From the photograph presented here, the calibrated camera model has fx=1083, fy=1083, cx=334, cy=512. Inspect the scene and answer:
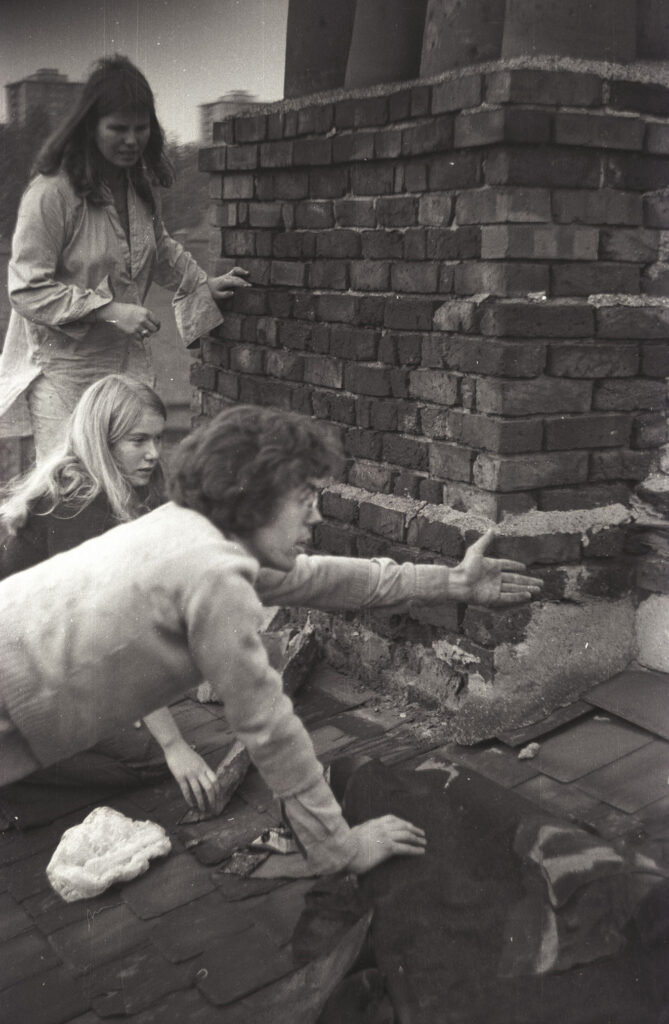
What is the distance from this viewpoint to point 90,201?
282cm

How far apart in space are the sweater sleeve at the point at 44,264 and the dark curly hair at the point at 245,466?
2.98 feet

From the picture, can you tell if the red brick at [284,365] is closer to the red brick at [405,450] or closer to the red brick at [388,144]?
the red brick at [405,450]

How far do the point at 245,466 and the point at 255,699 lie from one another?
0.44 m

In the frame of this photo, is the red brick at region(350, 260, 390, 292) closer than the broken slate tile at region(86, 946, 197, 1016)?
No

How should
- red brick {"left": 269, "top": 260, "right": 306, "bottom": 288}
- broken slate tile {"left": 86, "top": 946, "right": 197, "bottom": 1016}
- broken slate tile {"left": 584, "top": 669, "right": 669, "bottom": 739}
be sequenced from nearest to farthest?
1. broken slate tile {"left": 86, "top": 946, "right": 197, "bottom": 1016}
2. broken slate tile {"left": 584, "top": 669, "right": 669, "bottom": 739}
3. red brick {"left": 269, "top": 260, "right": 306, "bottom": 288}

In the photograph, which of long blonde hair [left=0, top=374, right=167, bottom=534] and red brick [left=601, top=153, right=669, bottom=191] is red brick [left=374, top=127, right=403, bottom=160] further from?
long blonde hair [left=0, top=374, right=167, bottom=534]

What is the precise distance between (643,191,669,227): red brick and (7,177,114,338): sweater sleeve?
4.76 feet

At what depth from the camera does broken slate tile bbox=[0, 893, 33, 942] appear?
2313mm

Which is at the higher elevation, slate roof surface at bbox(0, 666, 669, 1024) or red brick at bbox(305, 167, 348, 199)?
red brick at bbox(305, 167, 348, 199)

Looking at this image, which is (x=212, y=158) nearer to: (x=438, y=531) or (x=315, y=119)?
(x=315, y=119)

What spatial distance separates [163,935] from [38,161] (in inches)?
75.4

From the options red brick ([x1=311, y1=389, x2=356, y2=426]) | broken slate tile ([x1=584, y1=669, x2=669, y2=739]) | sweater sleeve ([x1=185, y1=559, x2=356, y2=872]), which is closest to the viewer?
sweater sleeve ([x1=185, y1=559, x2=356, y2=872])

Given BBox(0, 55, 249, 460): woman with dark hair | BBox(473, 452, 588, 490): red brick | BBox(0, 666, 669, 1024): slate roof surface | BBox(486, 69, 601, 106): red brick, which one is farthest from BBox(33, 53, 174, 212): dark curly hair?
BBox(0, 666, 669, 1024): slate roof surface

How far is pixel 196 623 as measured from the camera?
1.99 m
